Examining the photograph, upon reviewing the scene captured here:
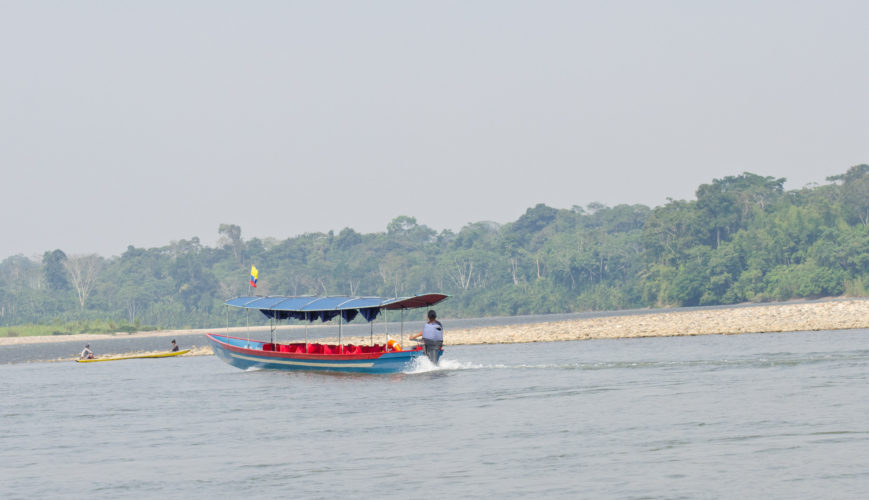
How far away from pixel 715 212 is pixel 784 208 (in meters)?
8.61

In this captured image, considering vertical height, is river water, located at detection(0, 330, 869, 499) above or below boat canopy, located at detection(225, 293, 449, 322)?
below

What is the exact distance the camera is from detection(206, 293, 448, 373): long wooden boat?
41031 millimetres

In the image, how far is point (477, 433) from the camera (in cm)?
2430

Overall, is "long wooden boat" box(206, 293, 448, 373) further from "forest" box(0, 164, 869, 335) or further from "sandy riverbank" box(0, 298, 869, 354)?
"forest" box(0, 164, 869, 335)

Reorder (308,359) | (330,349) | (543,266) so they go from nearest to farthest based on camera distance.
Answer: (308,359)
(330,349)
(543,266)

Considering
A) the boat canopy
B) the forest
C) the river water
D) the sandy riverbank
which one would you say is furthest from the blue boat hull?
the forest

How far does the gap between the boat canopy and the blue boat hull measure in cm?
A: 178

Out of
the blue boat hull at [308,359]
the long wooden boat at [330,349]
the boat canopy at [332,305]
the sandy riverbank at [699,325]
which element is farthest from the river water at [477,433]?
the sandy riverbank at [699,325]

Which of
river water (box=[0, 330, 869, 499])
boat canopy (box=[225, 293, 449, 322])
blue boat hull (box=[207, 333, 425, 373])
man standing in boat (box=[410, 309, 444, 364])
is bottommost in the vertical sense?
river water (box=[0, 330, 869, 499])

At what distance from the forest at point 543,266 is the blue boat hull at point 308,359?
51.3 m

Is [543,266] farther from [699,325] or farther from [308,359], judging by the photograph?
[308,359]

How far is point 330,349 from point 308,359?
1198mm

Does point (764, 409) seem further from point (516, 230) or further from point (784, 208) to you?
point (516, 230)

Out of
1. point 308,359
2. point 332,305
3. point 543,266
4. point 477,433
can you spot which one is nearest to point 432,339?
point 332,305
